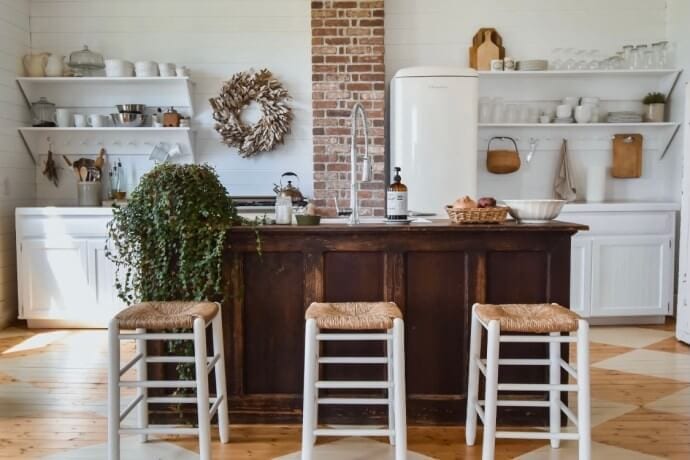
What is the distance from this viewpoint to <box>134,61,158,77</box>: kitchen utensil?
505cm

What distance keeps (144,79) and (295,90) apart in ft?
4.02

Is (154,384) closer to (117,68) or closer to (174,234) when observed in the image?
(174,234)

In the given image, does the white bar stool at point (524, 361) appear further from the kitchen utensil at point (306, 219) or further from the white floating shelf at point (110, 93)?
the white floating shelf at point (110, 93)

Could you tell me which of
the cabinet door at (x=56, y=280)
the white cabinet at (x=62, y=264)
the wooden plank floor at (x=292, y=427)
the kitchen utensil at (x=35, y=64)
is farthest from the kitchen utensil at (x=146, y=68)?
the wooden plank floor at (x=292, y=427)

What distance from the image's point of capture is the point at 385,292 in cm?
285

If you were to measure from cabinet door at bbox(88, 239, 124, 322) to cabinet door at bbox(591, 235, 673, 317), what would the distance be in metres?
3.68

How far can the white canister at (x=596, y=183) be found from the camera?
520cm

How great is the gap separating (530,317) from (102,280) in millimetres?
3492

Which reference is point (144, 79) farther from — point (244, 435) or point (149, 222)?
point (244, 435)

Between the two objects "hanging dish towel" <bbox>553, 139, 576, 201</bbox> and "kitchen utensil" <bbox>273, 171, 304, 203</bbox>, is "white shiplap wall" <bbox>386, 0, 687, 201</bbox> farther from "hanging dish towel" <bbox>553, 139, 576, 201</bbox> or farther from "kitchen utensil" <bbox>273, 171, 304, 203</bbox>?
"kitchen utensil" <bbox>273, 171, 304, 203</bbox>

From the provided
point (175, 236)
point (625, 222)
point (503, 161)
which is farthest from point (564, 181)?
point (175, 236)

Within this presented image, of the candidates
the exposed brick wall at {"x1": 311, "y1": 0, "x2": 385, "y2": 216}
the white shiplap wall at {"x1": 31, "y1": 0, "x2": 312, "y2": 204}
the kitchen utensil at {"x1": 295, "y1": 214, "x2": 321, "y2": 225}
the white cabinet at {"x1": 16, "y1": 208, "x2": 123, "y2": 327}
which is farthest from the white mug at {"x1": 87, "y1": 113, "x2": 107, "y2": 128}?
the kitchen utensil at {"x1": 295, "y1": 214, "x2": 321, "y2": 225}

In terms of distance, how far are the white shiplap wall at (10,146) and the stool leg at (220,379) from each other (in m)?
2.98

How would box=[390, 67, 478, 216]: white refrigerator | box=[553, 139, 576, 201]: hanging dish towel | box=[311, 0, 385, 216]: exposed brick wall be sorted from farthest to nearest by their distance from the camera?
box=[553, 139, 576, 201]: hanging dish towel
box=[311, 0, 385, 216]: exposed brick wall
box=[390, 67, 478, 216]: white refrigerator
